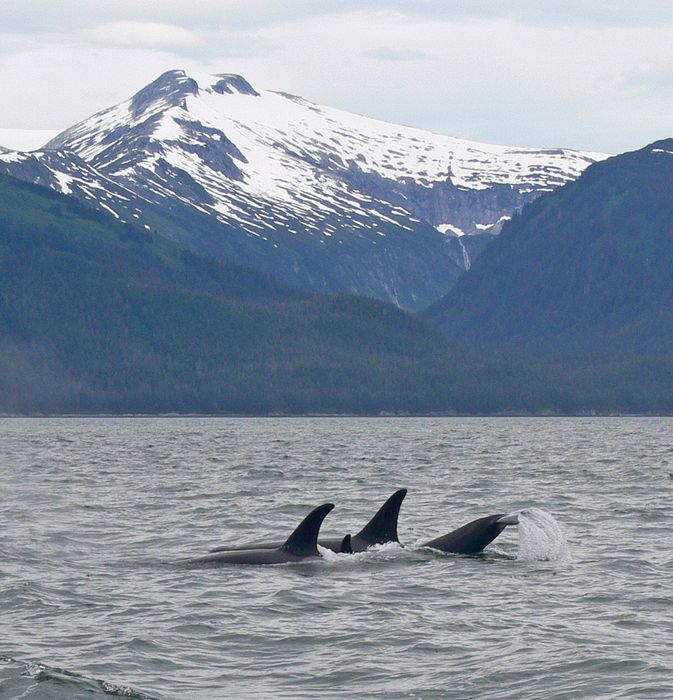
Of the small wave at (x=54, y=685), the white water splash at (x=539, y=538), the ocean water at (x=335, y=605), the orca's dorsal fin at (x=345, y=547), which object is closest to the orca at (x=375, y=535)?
the orca's dorsal fin at (x=345, y=547)

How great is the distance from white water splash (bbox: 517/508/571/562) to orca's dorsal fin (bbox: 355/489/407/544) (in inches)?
127

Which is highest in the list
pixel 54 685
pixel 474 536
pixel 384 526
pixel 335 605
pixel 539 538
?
pixel 384 526

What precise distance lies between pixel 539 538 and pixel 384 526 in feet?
13.1

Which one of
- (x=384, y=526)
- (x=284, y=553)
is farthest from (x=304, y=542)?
(x=384, y=526)

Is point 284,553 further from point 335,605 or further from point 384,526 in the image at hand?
point 335,605

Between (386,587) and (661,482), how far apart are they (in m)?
44.4

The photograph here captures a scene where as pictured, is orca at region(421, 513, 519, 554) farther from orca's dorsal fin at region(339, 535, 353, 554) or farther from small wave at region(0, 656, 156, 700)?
small wave at region(0, 656, 156, 700)

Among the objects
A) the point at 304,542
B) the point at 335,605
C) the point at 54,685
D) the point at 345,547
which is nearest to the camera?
the point at 54,685

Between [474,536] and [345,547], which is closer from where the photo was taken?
[345,547]

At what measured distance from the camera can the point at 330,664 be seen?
25.6 meters

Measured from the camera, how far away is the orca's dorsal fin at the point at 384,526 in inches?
1558

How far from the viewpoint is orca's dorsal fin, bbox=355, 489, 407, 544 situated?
39.6 meters

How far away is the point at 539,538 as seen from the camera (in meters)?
39.6

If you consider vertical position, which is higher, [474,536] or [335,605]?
[474,536]
